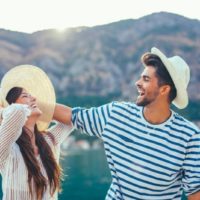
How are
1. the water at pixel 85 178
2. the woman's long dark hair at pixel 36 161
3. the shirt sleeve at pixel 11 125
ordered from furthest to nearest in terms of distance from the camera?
the water at pixel 85 178 < the woman's long dark hair at pixel 36 161 < the shirt sleeve at pixel 11 125

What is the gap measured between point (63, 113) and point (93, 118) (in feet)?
0.65

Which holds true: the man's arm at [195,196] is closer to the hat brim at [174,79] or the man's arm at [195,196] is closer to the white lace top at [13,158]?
the hat brim at [174,79]

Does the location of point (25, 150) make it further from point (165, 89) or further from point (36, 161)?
point (165, 89)

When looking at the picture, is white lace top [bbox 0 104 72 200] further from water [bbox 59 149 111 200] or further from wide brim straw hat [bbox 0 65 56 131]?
water [bbox 59 149 111 200]

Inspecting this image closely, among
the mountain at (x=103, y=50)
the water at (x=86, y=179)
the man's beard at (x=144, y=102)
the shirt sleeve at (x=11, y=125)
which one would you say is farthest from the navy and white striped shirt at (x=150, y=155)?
the mountain at (x=103, y=50)

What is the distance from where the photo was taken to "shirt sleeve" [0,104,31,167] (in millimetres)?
3094

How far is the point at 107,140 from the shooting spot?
3.48 meters

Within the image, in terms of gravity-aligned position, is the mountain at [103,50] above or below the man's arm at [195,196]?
above

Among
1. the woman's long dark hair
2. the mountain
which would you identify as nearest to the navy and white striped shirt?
the woman's long dark hair

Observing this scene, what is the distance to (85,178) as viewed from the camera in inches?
1842

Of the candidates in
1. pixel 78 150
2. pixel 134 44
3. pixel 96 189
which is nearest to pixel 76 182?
pixel 96 189

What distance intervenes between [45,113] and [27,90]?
19 centimetres

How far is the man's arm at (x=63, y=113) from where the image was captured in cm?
361

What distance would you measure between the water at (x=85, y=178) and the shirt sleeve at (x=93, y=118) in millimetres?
→ 29619
